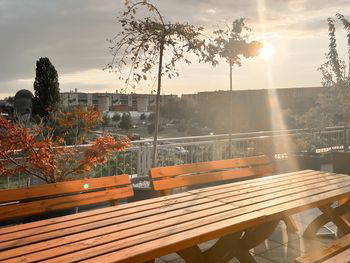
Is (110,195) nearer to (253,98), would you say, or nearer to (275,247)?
(275,247)

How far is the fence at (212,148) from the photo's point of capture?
7168mm

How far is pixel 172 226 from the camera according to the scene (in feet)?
8.68

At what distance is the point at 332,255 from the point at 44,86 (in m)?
27.6

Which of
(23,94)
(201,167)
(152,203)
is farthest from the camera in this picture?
(23,94)

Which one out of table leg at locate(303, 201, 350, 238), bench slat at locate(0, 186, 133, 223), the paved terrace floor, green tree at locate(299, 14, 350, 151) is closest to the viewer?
bench slat at locate(0, 186, 133, 223)

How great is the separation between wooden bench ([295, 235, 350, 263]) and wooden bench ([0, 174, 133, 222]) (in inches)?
78.5

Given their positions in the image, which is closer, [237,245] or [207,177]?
[237,245]

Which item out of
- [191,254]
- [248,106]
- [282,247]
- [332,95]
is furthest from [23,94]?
[248,106]

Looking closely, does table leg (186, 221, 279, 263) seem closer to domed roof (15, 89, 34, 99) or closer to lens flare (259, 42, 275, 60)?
lens flare (259, 42, 275, 60)

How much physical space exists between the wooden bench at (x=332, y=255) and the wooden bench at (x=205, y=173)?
6.56ft

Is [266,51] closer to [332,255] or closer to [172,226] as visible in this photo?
[172,226]

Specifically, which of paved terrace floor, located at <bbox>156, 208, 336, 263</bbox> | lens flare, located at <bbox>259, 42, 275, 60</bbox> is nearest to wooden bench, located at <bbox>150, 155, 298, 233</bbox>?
paved terrace floor, located at <bbox>156, 208, 336, 263</bbox>

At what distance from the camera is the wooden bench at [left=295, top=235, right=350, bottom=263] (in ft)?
7.01

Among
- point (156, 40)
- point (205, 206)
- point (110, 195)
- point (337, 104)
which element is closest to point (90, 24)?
point (156, 40)
